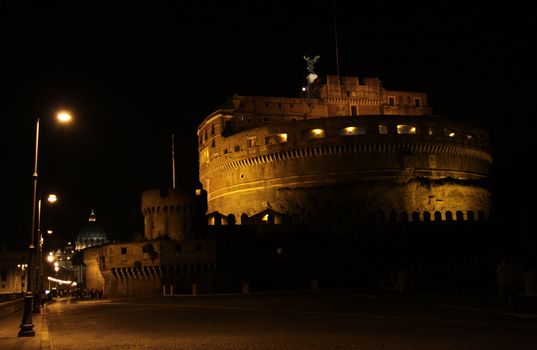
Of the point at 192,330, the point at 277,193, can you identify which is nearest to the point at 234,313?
the point at 192,330

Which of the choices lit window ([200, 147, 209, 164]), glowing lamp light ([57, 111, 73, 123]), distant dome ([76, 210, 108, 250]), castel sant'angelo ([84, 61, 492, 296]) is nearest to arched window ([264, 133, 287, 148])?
castel sant'angelo ([84, 61, 492, 296])

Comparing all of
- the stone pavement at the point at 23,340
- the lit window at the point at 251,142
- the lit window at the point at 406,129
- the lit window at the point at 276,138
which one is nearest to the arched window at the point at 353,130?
the lit window at the point at 406,129

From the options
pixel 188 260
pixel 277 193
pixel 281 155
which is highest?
pixel 281 155

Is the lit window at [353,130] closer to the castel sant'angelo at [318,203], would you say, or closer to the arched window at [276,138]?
the castel sant'angelo at [318,203]

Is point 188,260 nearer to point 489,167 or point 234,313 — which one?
point 234,313

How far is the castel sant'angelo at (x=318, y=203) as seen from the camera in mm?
39625

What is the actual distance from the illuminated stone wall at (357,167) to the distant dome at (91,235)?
104 m

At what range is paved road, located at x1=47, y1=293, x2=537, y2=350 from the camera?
35.4 ft

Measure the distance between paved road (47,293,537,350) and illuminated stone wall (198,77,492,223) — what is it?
111ft

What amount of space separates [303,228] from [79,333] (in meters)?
27.9

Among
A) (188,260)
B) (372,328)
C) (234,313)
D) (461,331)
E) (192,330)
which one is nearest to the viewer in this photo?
(461,331)

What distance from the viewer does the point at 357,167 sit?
5322cm

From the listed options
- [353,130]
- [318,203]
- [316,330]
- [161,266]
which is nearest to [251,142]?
[318,203]

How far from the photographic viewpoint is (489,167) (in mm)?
60000
